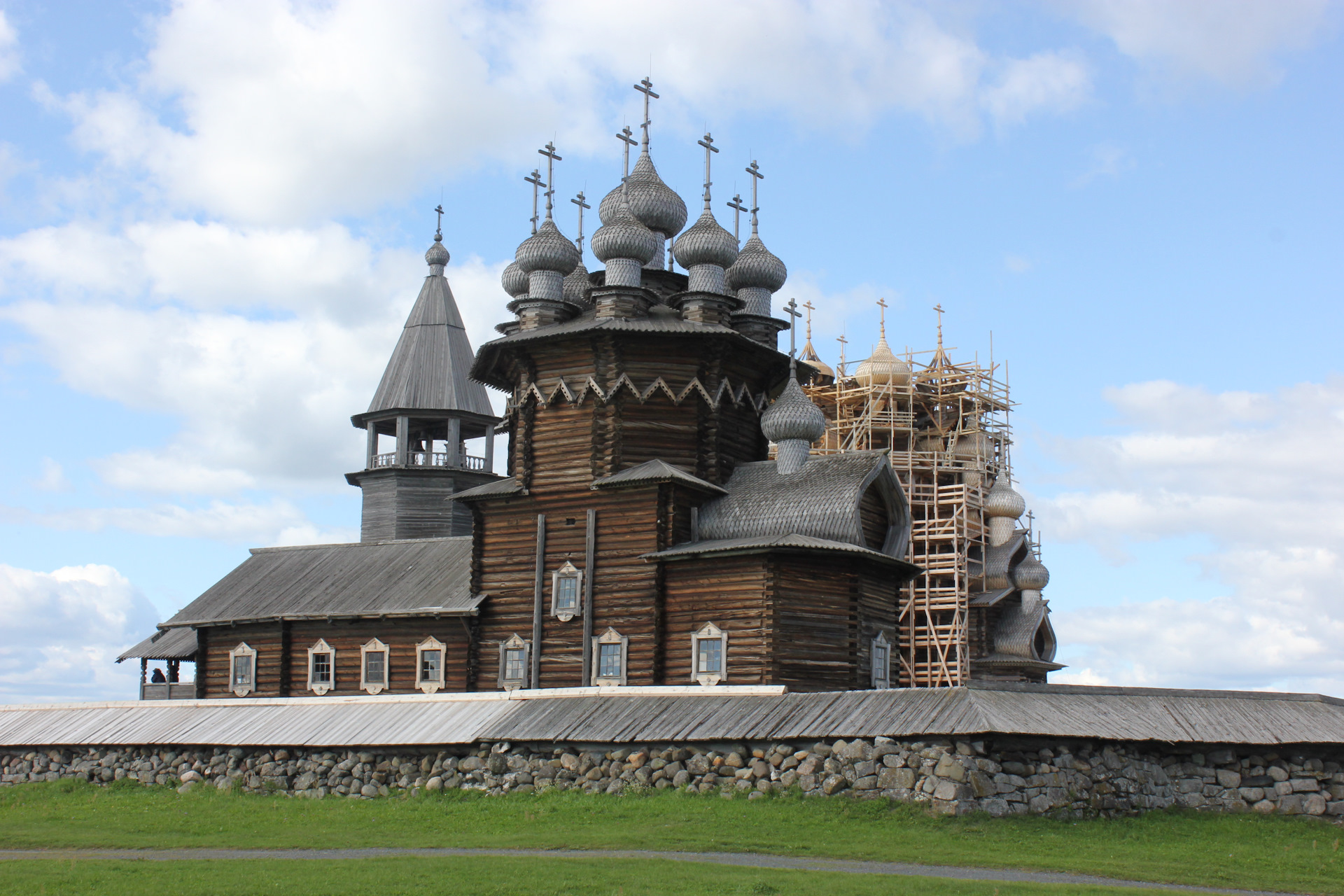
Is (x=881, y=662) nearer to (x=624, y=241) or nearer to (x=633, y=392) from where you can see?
(x=633, y=392)

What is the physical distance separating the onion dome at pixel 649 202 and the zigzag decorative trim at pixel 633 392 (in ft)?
15.7

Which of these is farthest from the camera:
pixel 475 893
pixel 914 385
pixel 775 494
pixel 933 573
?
pixel 914 385

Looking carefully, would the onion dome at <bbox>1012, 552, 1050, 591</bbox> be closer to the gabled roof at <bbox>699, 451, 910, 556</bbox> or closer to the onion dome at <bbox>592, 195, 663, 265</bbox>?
the gabled roof at <bbox>699, 451, 910, 556</bbox>

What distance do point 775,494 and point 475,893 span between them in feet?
50.2

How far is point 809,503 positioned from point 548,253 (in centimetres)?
894

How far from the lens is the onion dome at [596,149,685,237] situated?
32969 millimetres

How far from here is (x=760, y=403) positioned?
104 feet

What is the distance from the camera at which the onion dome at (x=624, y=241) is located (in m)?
30.9

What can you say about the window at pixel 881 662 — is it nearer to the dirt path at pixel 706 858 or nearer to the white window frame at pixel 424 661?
the white window frame at pixel 424 661

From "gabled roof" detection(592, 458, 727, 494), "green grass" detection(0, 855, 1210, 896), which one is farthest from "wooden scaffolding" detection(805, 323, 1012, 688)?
"green grass" detection(0, 855, 1210, 896)

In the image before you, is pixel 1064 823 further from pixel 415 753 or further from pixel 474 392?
pixel 474 392

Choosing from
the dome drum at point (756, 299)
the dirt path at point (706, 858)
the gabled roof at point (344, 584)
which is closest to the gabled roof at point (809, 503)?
the dome drum at point (756, 299)

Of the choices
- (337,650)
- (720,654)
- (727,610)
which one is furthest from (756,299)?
(337,650)

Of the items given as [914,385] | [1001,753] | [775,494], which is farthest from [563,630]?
[914,385]
